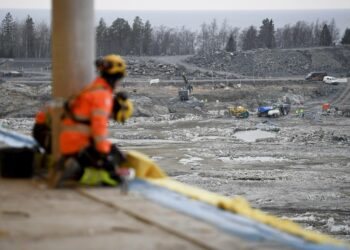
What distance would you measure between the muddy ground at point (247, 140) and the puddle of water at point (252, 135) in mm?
60

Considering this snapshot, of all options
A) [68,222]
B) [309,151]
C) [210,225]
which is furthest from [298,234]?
[309,151]

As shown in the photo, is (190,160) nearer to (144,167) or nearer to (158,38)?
(144,167)

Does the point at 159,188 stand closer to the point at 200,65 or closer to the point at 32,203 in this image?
the point at 32,203

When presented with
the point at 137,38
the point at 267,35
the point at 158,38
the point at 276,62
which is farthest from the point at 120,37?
the point at 267,35

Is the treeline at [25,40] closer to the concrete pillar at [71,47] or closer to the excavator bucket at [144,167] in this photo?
the concrete pillar at [71,47]

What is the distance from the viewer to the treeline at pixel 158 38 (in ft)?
332

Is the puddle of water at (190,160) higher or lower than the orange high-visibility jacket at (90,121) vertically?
lower

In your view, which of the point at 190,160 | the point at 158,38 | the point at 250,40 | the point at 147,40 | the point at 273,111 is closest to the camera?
the point at 190,160

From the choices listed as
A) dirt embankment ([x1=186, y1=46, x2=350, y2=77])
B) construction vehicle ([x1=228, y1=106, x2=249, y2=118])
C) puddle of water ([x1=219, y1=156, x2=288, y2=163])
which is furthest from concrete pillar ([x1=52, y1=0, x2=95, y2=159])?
dirt embankment ([x1=186, y1=46, x2=350, y2=77])

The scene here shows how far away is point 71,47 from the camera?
976 centimetres

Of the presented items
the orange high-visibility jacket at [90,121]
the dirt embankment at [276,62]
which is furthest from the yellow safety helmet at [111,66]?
the dirt embankment at [276,62]

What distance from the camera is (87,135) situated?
358 inches

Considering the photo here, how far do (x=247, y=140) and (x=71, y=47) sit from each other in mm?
35625

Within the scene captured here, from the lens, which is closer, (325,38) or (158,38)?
(325,38)
